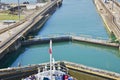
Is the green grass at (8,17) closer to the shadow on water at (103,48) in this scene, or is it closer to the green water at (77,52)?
the green water at (77,52)

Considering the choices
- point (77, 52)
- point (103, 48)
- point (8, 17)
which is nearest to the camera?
point (77, 52)

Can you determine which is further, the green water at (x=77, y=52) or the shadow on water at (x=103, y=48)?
the shadow on water at (x=103, y=48)

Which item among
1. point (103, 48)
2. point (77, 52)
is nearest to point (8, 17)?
point (77, 52)

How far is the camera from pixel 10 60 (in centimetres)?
4244

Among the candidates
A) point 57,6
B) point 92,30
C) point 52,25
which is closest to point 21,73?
point 92,30

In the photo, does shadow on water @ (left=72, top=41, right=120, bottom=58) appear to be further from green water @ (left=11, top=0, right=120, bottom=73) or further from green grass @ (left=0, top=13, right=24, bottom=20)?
green grass @ (left=0, top=13, right=24, bottom=20)

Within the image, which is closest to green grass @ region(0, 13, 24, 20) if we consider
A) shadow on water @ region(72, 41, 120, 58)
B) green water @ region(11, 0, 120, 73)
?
green water @ region(11, 0, 120, 73)

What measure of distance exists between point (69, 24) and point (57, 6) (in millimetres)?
32607

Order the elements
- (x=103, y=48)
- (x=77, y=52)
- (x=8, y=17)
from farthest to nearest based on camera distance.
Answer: (x=8, y=17)
(x=103, y=48)
(x=77, y=52)

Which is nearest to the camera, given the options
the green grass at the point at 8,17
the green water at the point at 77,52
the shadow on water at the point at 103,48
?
the green water at the point at 77,52

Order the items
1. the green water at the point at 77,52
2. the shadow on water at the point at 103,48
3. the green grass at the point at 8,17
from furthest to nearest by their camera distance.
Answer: the green grass at the point at 8,17
the shadow on water at the point at 103,48
the green water at the point at 77,52

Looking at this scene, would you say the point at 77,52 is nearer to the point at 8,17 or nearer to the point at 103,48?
the point at 103,48

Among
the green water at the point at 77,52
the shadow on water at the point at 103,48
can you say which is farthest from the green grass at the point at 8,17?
the shadow on water at the point at 103,48

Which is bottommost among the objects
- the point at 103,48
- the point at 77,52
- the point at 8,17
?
the point at 77,52
